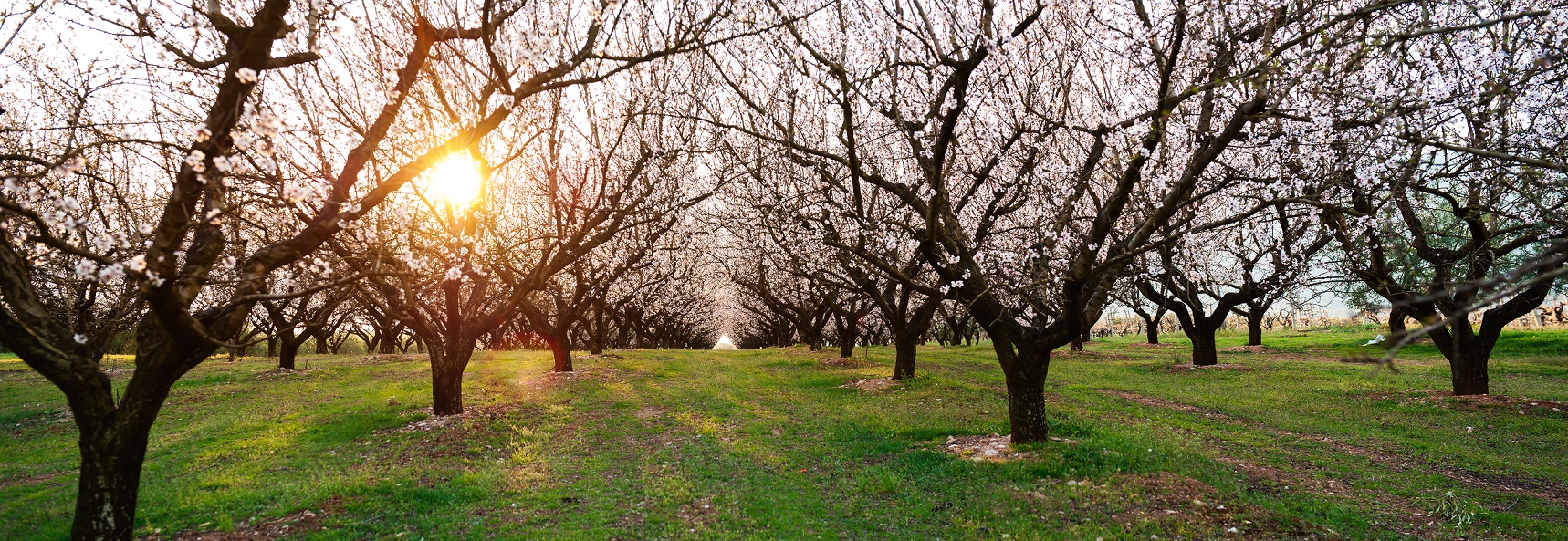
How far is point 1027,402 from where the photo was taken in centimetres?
1234

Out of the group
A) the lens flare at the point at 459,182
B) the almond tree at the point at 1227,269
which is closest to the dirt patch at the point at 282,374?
the lens flare at the point at 459,182

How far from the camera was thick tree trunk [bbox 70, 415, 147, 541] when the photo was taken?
7.02 meters

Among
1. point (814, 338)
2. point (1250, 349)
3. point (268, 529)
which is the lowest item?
point (268, 529)

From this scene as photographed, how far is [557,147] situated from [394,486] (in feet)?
34.9

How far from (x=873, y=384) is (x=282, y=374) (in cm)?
2307

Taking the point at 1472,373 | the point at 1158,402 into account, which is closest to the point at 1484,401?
the point at 1472,373

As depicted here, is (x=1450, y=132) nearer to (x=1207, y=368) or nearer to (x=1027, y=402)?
(x=1027, y=402)

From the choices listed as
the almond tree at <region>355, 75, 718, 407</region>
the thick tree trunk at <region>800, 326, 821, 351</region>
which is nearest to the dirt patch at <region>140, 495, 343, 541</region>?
the almond tree at <region>355, 75, 718, 407</region>

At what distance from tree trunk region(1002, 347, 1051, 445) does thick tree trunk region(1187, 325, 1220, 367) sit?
19828mm

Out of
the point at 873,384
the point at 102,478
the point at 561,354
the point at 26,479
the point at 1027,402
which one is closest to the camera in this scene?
the point at 102,478

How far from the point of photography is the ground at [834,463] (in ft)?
28.3

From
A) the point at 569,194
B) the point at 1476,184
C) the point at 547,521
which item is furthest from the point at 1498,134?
the point at 569,194

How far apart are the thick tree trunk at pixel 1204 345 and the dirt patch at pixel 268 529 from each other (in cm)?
2982

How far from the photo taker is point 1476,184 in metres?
14.1
